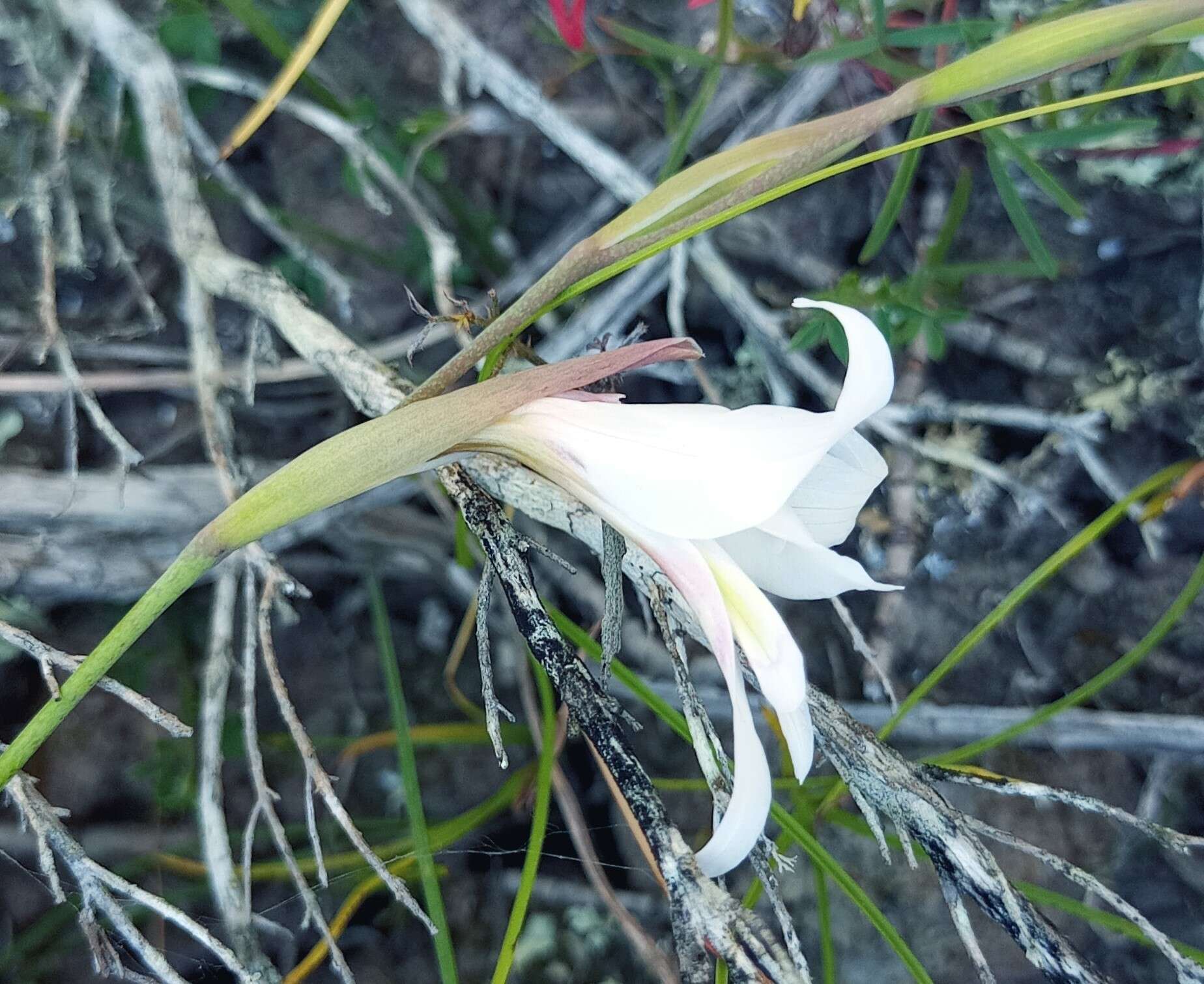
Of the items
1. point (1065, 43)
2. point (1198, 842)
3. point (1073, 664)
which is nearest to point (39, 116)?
point (1065, 43)

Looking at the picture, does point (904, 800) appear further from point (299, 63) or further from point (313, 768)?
point (299, 63)

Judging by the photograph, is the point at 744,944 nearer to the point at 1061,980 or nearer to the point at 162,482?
the point at 1061,980

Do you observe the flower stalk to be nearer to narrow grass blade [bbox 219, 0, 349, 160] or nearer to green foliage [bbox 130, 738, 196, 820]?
narrow grass blade [bbox 219, 0, 349, 160]

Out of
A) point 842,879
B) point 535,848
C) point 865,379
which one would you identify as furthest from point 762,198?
point 535,848

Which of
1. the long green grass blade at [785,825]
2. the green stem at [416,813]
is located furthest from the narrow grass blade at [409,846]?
the long green grass blade at [785,825]

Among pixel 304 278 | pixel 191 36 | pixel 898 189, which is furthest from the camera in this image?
pixel 304 278
